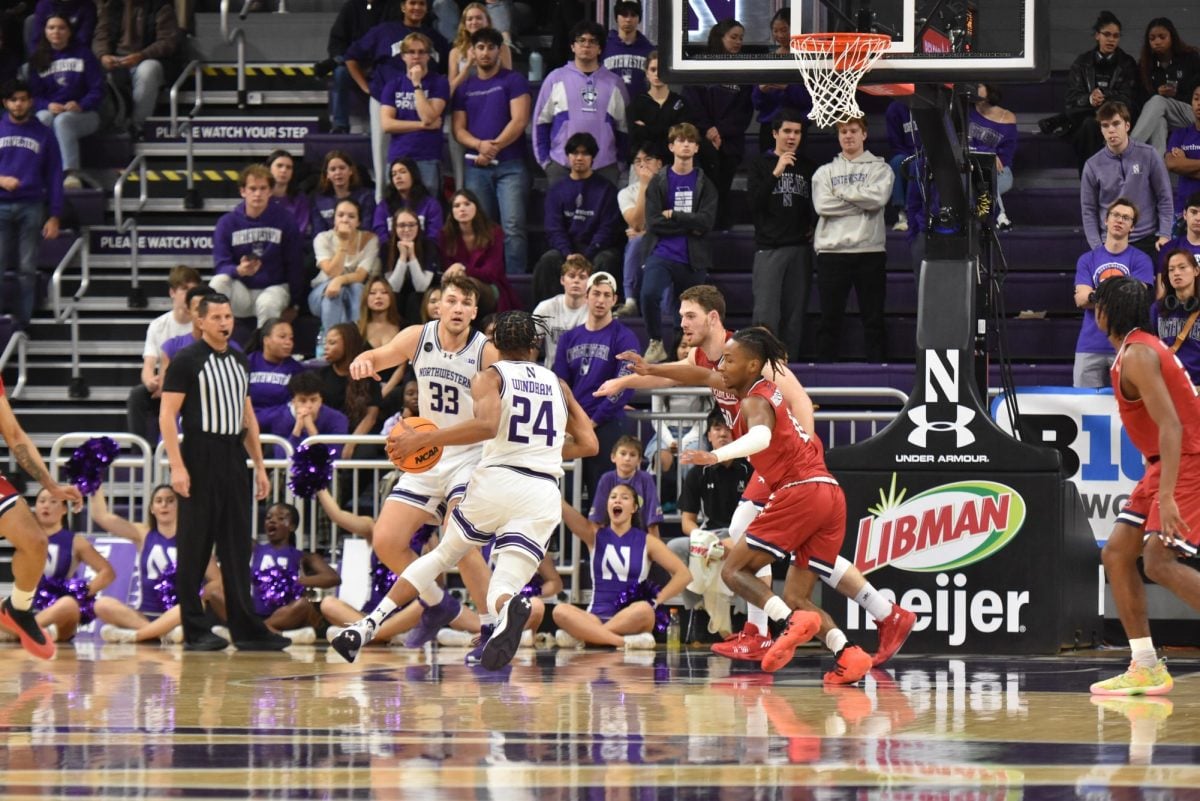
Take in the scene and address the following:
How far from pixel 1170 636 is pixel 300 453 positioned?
584 cm

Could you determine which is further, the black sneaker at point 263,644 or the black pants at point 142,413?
the black pants at point 142,413

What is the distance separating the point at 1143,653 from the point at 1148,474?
85 centimetres

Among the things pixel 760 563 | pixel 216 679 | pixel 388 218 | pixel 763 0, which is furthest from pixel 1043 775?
pixel 388 218

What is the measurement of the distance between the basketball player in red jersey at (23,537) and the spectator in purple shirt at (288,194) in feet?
19.2

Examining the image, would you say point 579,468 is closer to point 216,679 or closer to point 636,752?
point 216,679

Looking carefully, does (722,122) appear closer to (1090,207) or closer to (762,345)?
(1090,207)

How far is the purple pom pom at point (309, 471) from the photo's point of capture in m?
12.5

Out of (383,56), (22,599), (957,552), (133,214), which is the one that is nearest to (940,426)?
(957,552)

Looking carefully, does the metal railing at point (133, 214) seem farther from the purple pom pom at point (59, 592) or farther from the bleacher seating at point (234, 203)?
the purple pom pom at point (59, 592)

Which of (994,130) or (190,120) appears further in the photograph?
(190,120)

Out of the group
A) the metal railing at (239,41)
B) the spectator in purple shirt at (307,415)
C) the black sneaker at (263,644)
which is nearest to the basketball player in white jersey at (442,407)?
the black sneaker at (263,644)

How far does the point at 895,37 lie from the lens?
10.4 meters

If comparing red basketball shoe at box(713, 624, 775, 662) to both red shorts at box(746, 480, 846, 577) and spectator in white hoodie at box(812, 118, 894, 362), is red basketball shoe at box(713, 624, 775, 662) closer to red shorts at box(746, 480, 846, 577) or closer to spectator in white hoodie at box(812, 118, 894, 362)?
red shorts at box(746, 480, 846, 577)

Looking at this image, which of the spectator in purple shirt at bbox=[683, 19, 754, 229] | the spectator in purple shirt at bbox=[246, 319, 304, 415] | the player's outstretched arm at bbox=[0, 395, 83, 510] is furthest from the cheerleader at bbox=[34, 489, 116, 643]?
the spectator in purple shirt at bbox=[683, 19, 754, 229]
